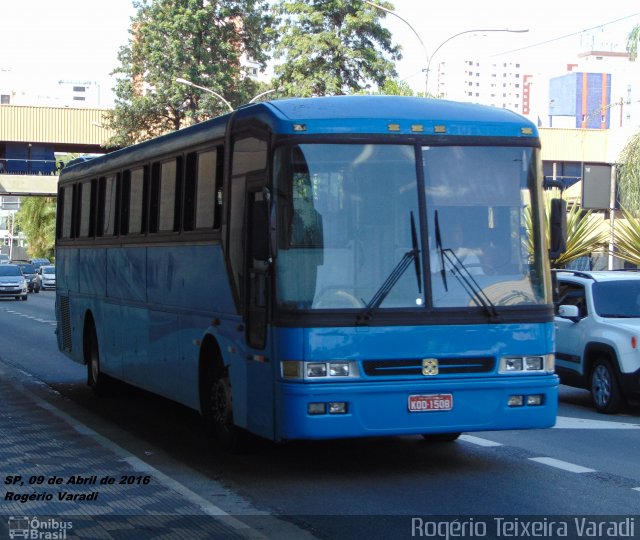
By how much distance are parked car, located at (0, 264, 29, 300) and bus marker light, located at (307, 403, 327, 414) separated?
158ft

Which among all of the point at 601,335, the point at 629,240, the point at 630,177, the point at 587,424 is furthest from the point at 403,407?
the point at 630,177

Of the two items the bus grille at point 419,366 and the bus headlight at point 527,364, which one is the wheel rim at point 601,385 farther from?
the bus grille at point 419,366

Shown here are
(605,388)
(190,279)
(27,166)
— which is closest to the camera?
(190,279)

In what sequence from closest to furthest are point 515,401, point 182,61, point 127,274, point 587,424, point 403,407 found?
point 403,407 < point 515,401 < point 587,424 < point 127,274 < point 182,61

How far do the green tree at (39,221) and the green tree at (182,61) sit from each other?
107 feet

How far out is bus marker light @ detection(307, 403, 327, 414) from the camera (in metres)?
9.04

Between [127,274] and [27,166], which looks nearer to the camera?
[127,274]

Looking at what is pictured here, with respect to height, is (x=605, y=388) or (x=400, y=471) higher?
(x=605, y=388)

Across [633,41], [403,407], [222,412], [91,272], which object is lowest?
[222,412]

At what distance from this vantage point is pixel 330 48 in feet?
193

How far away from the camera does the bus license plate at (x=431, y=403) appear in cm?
921

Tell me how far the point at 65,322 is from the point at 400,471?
8.90 metres

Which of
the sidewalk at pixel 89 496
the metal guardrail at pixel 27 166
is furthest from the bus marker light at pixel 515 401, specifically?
the metal guardrail at pixel 27 166

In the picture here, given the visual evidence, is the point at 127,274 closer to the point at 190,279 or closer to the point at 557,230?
the point at 190,279
